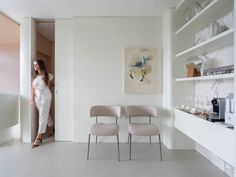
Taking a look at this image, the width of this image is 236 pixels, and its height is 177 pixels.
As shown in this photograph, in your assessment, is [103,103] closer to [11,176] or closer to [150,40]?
[150,40]

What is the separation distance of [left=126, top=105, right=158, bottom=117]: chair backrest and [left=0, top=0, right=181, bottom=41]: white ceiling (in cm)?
170

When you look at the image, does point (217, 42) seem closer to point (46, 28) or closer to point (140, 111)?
point (140, 111)

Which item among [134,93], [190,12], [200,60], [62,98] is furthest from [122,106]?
[190,12]

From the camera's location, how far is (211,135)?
2102 mm

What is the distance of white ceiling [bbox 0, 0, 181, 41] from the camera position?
3.46 m

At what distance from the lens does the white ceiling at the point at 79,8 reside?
11.4 feet

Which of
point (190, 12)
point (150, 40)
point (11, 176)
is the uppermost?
point (190, 12)

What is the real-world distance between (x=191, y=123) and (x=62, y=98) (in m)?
2.55

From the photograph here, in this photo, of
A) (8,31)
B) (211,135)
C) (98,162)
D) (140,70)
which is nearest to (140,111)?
(140,70)

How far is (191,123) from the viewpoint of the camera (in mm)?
2664

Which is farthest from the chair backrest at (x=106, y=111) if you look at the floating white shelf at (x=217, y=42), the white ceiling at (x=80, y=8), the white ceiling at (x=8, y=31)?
the white ceiling at (x=8, y=31)

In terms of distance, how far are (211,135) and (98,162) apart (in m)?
1.65

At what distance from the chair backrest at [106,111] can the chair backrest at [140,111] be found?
0.18m

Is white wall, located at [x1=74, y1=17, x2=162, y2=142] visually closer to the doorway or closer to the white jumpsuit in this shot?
the white jumpsuit
